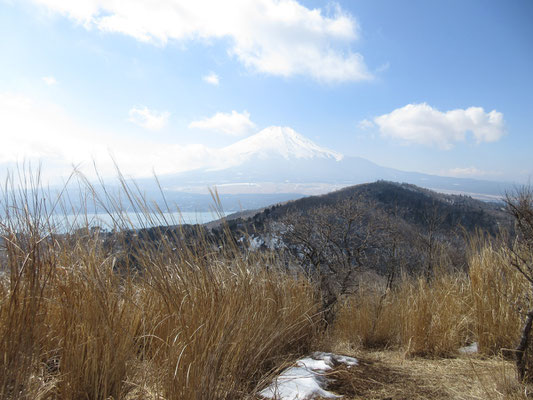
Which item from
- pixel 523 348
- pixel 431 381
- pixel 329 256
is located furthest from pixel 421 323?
pixel 329 256

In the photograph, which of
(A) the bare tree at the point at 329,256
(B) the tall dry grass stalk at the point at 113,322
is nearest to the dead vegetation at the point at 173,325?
(B) the tall dry grass stalk at the point at 113,322

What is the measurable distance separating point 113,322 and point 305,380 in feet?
3.50

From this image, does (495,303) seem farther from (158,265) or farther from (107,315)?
(107,315)

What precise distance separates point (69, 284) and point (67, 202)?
97 cm

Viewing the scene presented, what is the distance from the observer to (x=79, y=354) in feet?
4.20

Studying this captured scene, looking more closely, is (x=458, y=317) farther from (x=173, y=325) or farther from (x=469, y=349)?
(x=173, y=325)

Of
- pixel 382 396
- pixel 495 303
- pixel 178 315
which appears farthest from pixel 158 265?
pixel 495 303

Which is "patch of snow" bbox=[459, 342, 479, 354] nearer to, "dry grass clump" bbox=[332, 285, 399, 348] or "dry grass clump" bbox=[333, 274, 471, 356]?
"dry grass clump" bbox=[333, 274, 471, 356]

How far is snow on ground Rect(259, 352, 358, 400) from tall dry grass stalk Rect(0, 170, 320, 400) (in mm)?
124

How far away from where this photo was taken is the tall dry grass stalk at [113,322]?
3.91 ft

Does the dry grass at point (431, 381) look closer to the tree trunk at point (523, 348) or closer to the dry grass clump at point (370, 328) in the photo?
the tree trunk at point (523, 348)

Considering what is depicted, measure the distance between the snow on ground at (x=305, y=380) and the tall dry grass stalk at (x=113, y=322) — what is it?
124 mm

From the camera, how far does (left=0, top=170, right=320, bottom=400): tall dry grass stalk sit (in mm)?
1190

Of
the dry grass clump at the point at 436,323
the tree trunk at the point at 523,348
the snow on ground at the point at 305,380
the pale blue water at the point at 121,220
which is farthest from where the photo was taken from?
the dry grass clump at the point at 436,323
